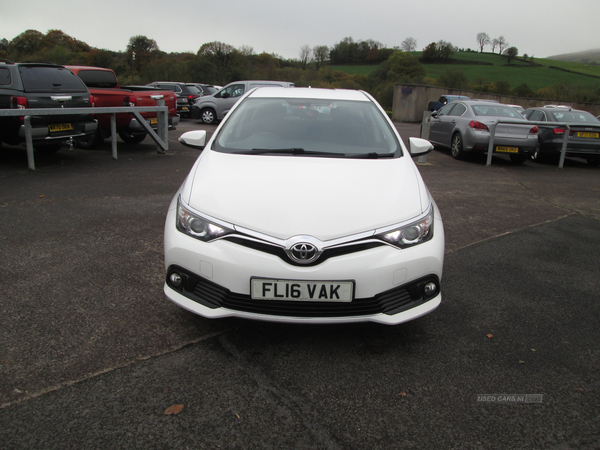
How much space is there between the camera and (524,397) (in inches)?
95.3

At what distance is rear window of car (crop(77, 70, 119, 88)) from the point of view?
10.9 metres

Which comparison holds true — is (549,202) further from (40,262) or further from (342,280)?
(40,262)

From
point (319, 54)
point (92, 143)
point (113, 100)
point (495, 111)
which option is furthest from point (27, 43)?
point (495, 111)

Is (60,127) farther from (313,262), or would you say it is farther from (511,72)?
(511,72)

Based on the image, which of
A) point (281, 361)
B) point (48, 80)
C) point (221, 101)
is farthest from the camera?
point (221, 101)

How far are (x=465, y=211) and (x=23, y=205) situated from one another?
589 centimetres

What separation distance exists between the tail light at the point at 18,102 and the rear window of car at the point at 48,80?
1.09ft

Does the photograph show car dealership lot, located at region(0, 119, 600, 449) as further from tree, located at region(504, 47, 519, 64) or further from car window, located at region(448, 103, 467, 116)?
tree, located at region(504, 47, 519, 64)

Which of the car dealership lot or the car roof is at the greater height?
the car roof

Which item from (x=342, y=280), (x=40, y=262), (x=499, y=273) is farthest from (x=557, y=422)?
(x=40, y=262)

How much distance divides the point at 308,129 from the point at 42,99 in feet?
21.5

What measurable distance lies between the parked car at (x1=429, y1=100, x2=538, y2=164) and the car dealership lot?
22.0 ft

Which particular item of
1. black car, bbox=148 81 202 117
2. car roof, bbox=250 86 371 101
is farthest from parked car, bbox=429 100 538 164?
black car, bbox=148 81 202 117

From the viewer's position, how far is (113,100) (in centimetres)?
1020
